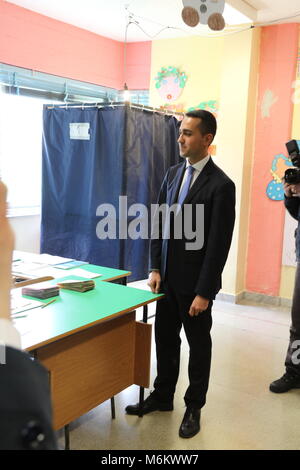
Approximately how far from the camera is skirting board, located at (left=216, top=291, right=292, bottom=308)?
4637 millimetres

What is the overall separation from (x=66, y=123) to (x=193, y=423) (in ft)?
8.93

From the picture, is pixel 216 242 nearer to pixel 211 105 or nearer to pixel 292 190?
pixel 292 190

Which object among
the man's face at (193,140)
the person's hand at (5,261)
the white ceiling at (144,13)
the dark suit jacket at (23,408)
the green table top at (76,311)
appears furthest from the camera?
the white ceiling at (144,13)

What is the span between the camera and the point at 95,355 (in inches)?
85.4

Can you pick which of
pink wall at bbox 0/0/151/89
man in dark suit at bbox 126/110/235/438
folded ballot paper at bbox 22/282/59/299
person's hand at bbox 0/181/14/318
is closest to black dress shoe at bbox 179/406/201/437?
man in dark suit at bbox 126/110/235/438

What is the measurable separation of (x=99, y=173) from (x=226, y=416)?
2.14 metres

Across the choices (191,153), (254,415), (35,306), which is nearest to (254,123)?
(191,153)

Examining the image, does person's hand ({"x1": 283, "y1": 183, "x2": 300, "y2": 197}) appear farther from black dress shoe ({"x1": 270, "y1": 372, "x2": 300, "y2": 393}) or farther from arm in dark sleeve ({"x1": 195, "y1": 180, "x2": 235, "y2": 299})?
black dress shoe ({"x1": 270, "y1": 372, "x2": 300, "y2": 393})

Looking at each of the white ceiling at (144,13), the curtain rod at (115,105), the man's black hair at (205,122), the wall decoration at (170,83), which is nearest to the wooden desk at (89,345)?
the man's black hair at (205,122)

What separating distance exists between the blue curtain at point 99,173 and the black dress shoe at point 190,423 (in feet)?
5.16

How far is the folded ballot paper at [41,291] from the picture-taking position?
86.5 inches

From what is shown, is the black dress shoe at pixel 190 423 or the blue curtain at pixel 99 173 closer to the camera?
the black dress shoe at pixel 190 423

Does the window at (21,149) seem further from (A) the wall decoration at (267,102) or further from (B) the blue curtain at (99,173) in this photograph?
(A) the wall decoration at (267,102)

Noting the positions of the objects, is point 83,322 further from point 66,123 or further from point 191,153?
point 66,123
